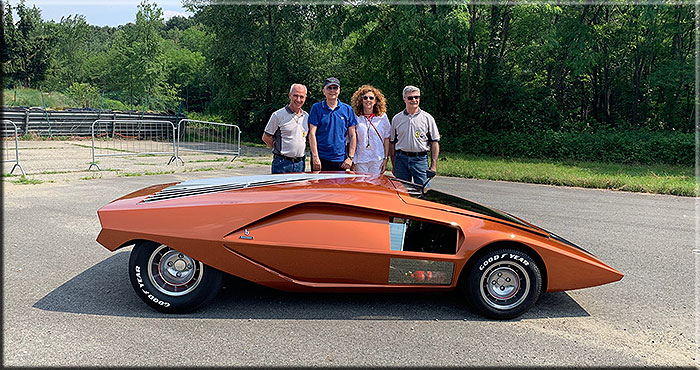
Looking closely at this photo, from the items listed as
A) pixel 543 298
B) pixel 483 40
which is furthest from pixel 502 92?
pixel 543 298

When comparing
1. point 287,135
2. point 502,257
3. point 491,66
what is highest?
point 491,66

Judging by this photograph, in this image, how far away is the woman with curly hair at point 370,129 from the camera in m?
6.33

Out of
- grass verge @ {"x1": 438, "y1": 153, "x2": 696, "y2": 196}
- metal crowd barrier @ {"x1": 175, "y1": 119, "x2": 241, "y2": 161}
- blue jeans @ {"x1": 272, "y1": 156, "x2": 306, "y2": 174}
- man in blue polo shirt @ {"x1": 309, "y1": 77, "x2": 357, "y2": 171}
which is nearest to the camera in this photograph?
man in blue polo shirt @ {"x1": 309, "y1": 77, "x2": 357, "y2": 171}

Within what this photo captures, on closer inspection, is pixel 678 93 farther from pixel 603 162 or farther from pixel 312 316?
pixel 312 316

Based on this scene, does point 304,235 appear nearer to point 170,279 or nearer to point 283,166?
point 170,279

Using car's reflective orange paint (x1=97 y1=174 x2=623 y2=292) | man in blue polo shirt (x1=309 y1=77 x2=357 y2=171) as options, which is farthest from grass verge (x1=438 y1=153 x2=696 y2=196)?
car's reflective orange paint (x1=97 y1=174 x2=623 y2=292)

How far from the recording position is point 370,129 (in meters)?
6.34

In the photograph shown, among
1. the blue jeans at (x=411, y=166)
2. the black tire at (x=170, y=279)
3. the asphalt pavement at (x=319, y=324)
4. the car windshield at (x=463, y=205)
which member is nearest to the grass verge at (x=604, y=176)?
the asphalt pavement at (x=319, y=324)

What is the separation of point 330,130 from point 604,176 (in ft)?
36.4

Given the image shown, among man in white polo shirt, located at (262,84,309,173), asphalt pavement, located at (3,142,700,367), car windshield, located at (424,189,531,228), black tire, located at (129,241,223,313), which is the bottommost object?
asphalt pavement, located at (3,142,700,367)

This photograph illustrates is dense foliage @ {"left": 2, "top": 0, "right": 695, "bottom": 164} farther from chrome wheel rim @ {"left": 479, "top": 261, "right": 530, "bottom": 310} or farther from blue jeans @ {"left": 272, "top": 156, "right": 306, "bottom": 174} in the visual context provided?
chrome wheel rim @ {"left": 479, "top": 261, "right": 530, "bottom": 310}

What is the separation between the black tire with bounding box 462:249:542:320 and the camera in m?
4.03

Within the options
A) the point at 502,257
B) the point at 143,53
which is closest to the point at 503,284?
the point at 502,257

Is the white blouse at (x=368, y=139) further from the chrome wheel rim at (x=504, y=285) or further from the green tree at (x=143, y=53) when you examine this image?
the green tree at (x=143, y=53)
